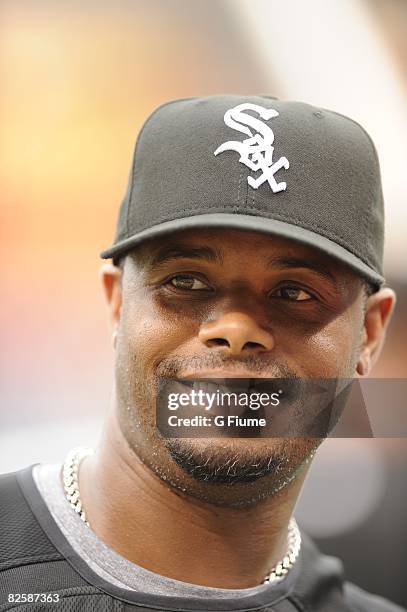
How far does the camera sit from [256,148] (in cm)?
85

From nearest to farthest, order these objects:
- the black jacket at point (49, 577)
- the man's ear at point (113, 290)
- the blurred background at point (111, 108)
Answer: the black jacket at point (49, 577) < the man's ear at point (113, 290) < the blurred background at point (111, 108)

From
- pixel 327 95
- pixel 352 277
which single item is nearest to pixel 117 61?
pixel 327 95

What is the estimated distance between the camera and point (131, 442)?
2.95 feet

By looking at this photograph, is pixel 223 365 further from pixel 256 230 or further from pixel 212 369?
pixel 256 230

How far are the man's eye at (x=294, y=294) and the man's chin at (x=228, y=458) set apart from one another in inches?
6.2

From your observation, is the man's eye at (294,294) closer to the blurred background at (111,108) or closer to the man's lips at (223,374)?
the man's lips at (223,374)

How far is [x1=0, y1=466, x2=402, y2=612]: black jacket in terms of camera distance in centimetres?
80

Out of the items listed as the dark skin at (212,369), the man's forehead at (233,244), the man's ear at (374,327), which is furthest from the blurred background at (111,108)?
the man's forehead at (233,244)

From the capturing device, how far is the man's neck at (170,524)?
2.88 feet

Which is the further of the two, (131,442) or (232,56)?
(232,56)

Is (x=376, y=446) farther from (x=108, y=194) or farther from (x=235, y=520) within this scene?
(x=108, y=194)

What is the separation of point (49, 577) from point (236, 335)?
0.32 metres

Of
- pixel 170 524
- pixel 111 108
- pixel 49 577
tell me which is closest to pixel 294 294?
pixel 170 524

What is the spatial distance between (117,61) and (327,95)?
330 mm
